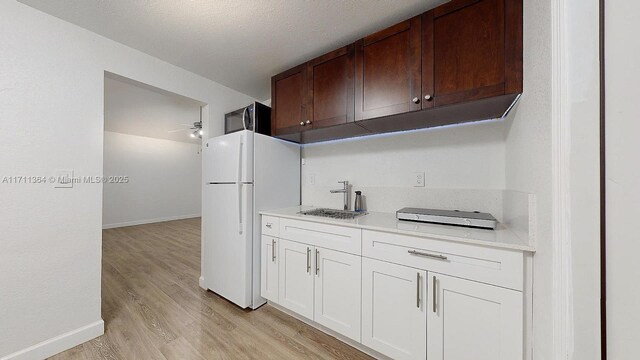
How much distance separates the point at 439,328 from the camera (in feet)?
3.86

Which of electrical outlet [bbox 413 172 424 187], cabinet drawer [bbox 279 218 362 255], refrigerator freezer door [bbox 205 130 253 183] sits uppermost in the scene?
refrigerator freezer door [bbox 205 130 253 183]

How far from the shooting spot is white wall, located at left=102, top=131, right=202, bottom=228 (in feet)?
17.7

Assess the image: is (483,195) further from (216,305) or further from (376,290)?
(216,305)

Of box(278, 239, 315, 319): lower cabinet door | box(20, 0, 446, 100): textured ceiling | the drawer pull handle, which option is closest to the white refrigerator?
box(278, 239, 315, 319): lower cabinet door

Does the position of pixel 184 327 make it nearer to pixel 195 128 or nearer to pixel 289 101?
pixel 289 101

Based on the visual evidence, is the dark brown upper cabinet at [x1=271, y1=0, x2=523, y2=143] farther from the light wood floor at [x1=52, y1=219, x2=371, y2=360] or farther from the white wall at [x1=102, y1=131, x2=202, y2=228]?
the white wall at [x1=102, y1=131, x2=202, y2=228]

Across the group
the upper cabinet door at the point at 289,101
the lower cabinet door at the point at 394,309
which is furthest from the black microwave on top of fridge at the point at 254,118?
the lower cabinet door at the point at 394,309

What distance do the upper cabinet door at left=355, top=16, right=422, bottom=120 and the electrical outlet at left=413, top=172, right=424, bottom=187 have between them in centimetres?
62

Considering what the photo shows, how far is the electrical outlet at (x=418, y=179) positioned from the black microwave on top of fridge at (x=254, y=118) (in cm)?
154

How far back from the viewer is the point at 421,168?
1817 millimetres

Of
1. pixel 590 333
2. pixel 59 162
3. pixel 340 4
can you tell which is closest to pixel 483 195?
pixel 590 333

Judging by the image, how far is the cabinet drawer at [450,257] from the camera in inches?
39.6

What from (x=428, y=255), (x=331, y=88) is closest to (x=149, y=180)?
(x=331, y=88)

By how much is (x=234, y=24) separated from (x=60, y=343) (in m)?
2.58
